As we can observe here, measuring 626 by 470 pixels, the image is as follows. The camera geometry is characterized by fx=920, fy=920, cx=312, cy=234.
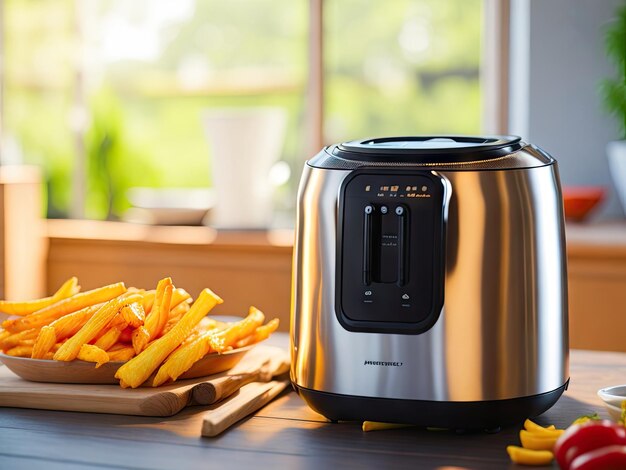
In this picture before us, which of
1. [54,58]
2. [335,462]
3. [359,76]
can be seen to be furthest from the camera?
[54,58]

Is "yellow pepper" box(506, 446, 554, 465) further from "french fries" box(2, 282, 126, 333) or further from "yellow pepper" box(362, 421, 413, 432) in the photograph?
"french fries" box(2, 282, 126, 333)

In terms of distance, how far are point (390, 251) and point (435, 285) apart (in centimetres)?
6

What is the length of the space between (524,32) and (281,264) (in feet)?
3.60

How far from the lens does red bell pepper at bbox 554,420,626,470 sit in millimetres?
818

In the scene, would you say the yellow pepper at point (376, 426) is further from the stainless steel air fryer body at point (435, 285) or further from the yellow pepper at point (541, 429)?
the yellow pepper at point (541, 429)

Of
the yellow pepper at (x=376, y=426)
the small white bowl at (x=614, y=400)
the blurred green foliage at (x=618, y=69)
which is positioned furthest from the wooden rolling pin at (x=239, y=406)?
the blurred green foliage at (x=618, y=69)

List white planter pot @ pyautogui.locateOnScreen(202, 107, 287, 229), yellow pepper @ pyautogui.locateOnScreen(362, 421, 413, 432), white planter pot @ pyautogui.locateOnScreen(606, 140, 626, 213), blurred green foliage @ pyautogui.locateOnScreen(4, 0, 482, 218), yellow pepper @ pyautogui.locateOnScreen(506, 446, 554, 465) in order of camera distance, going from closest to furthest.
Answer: yellow pepper @ pyautogui.locateOnScreen(506, 446, 554, 465)
yellow pepper @ pyautogui.locateOnScreen(362, 421, 413, 432)
white planter pot @ pyautogui.locateOnScreen(606, 140, 626, 213)
white planter pot @ pyautogui.locateOnScreen(202, 107, 287, 229)
blurred green foliage @ pyautogui.locateOnScreen(4, 0, 482, 218)

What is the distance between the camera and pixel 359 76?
129 inches

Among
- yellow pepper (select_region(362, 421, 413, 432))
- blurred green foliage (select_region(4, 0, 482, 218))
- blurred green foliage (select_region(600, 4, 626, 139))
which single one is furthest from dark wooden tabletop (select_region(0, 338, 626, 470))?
blurred green foliage (select_region(4, 0, 482, 218))

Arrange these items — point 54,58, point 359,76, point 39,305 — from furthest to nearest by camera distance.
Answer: point 54,58, point 359,76, point 39,305

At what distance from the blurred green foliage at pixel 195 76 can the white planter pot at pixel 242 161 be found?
386mm

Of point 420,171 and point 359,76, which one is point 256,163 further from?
point 420,171

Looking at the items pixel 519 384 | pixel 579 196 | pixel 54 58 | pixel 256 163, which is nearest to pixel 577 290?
pixel 579 196

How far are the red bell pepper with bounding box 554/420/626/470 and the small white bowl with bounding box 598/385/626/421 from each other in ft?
0.48
